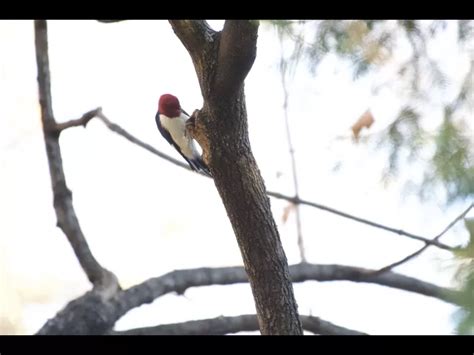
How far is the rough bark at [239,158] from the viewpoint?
1.98 m

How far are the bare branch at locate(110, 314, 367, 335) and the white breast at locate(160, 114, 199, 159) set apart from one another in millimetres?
629

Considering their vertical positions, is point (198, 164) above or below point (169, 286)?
above

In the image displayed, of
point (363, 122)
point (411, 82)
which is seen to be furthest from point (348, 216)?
point (411, 82)

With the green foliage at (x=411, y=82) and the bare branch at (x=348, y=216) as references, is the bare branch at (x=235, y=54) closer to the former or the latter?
the green foliage at (x=411, y=82)

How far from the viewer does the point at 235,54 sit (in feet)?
6.39

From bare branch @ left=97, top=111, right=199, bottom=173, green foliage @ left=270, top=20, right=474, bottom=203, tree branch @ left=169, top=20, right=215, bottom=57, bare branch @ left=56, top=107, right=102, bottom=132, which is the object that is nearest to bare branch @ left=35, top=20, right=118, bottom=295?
bare branch @ left=56, top=107, right=102, bottom=132

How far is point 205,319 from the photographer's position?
254 centimetres

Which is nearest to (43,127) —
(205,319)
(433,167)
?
(205,319)

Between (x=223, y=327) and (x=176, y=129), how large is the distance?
748 mm

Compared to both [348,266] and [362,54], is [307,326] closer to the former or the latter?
[348,266]

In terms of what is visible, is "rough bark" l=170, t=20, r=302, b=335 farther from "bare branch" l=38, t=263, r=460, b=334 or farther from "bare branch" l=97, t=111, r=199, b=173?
"bare branch" l=97, t=111, r=199, b=173

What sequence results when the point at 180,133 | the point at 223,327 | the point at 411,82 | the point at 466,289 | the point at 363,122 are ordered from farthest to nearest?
the point at 180,133, the point at 223,327, the point at 363,122, the point at 411,82, the point at 466,289

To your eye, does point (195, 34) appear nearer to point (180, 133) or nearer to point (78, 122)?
point (180, 133)
